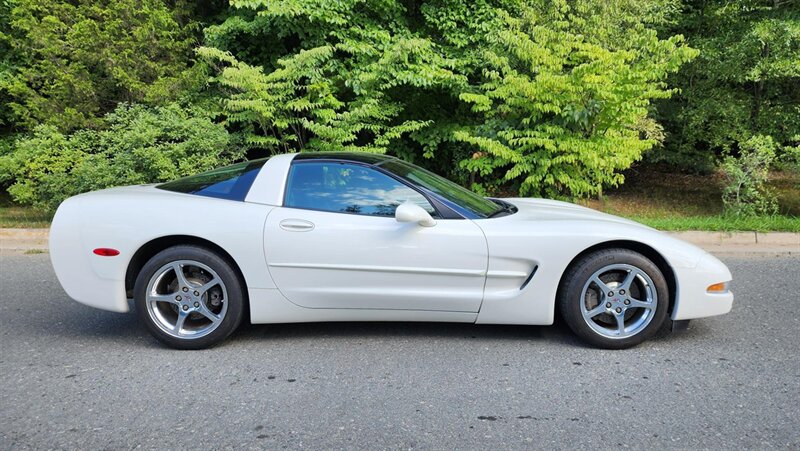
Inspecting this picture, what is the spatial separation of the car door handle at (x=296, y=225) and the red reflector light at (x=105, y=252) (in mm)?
1140

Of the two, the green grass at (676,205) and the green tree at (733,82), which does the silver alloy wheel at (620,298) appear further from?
the green tree at (733,82)

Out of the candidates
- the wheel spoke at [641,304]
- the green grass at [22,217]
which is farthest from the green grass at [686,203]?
the green grass at [22,217]

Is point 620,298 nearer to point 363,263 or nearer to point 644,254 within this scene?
point 644,254

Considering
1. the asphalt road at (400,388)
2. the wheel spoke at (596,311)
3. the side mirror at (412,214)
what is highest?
the side mirror at (412,214)

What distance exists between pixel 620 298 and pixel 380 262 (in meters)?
1.57

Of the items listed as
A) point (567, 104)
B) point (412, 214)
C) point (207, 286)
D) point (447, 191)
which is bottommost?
point (207, 286)

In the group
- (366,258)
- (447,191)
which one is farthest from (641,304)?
(366,258)

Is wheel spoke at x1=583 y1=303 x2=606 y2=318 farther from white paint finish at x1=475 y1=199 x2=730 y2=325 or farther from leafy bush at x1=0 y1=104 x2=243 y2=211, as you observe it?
leafy bush at x1=0 y1=104 x2=243 y2=211

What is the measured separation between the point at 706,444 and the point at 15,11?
1165 cm

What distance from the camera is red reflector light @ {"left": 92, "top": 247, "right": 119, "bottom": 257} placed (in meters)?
3.62

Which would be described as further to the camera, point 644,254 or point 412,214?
point 644,254

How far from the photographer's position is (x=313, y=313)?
364 cm

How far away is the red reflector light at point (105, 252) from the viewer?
3.62m

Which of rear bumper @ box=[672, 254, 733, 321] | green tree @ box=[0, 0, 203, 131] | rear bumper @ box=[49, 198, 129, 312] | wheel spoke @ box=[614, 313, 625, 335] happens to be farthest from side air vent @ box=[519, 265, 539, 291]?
green tree @ box=[0, 0, 203, 131]
